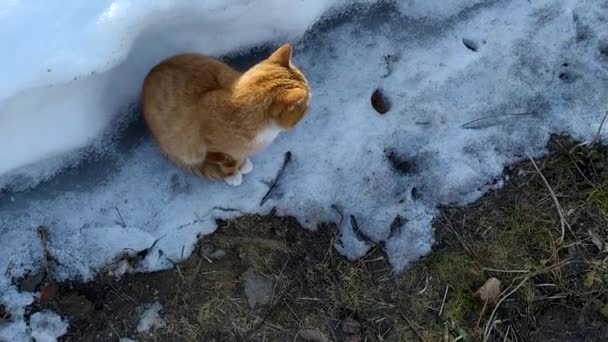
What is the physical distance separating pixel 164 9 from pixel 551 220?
167cm

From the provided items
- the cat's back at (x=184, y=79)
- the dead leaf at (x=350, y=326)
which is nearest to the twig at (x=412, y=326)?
the dead leaf at (x=350, y=326)

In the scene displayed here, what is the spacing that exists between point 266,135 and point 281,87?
0.21 m

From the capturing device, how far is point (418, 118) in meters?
2.76

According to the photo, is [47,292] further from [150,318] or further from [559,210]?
[559,210]

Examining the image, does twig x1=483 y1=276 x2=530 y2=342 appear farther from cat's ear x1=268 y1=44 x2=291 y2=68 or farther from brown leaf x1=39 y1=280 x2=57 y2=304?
brown leaf x1=39 y1=280 x2=57 y2=304

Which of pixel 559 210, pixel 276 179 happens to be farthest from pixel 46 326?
pixel 559 210

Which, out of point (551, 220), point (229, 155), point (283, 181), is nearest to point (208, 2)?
point (229, 155)

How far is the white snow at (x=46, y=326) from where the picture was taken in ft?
8.35

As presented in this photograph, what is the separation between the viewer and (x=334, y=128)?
274cm

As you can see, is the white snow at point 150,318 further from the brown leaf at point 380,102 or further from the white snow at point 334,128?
the brown leaf at point 380,102

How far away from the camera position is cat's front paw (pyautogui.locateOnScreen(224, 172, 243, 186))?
2.65 m

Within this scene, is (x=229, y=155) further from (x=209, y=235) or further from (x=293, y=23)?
(x=293, y=23)

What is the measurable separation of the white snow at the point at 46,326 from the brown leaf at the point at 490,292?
62.3 inches

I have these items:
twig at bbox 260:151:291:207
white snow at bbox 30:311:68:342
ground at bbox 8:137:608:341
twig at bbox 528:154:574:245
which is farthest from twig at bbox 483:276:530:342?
white snow at bbox 30:311:68:342
